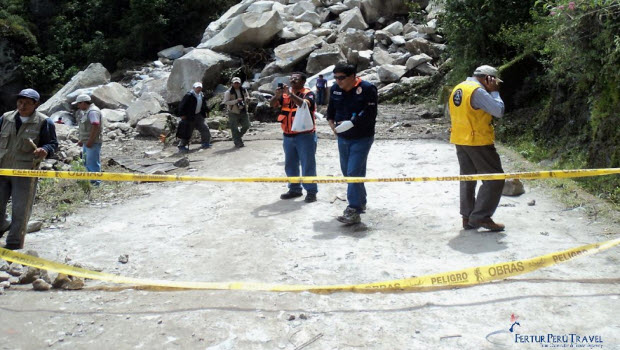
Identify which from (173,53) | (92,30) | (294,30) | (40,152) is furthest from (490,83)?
(92,30)

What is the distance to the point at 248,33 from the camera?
802 inches

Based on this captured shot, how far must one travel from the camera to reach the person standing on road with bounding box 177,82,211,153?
11.8 m

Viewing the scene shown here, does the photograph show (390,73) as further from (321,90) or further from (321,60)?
(321,90)

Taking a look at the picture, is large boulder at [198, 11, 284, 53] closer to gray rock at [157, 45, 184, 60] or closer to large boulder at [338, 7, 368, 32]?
large boulder at [338, 7, 368, 32]

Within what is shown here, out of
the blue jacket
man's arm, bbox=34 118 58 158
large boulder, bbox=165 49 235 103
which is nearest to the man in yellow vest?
the blue jacket

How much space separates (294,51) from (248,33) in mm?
2060

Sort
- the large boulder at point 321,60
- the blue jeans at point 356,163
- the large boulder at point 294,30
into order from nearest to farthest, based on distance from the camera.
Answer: the blue jeans at point 356,163
the large boulder at point 321,60
the large boulder at point 294,30

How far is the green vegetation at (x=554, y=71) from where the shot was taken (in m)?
7.44

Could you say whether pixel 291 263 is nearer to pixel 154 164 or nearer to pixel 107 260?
pixel 107 260

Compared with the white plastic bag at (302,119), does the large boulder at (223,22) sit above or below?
above

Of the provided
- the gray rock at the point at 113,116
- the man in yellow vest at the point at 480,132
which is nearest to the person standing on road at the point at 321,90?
the gray rock at the point at 113,116

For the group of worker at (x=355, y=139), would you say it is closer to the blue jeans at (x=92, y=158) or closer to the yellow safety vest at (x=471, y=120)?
the yellow safety vest at (x=471, y=120)

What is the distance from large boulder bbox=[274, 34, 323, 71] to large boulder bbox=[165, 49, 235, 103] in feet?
6.94

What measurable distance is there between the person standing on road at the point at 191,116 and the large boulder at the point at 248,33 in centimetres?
876
